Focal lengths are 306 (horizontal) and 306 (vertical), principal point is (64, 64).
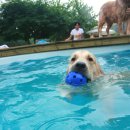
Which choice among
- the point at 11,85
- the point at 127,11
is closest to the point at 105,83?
the point at 11,85

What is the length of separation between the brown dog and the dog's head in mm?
8238

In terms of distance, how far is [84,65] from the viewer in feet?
17.5

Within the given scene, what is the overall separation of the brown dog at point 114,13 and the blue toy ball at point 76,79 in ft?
29.1

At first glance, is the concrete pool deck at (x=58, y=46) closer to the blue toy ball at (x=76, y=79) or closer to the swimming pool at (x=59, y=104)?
the swimming pool at (x=59, y=104)

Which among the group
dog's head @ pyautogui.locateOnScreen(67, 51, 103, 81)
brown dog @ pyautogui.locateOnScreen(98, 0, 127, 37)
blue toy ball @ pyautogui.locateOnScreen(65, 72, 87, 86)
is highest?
brown dog @ pyautogui.locateOnScreen(98, 0, 127, 37)

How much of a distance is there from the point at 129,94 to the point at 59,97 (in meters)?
1.15

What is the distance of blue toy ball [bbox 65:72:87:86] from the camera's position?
516 cm

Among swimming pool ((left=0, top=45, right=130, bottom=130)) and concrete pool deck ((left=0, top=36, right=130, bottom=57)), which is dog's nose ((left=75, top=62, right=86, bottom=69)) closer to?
swimming pool ((left=0, top=45, right=130, bottom=130))

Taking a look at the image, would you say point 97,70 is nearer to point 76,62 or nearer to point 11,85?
point 76,62

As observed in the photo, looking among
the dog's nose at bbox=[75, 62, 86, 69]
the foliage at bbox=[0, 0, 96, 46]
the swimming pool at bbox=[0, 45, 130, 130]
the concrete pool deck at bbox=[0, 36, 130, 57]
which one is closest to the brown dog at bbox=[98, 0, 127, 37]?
the concrete pool deck at bbox=[0, 36, 130, 57]

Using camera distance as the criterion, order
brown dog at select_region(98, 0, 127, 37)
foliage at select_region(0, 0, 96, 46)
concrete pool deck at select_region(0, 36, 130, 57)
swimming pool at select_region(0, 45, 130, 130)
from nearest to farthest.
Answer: swimming pool at select_region(0, 45, 130, 130) → concrete pool deck at select_region(0, 36, 130, 57) → brown dog at select_region(98, 0, 127, 37) → foliage at select_region(0, 0, 96, 46)

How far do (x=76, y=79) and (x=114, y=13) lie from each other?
32.5ft

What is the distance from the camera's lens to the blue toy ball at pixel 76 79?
5.16 metres

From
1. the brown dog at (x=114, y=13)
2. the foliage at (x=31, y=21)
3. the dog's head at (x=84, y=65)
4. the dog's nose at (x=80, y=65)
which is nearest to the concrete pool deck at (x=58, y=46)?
the brown dog at (x=114, y=13)
